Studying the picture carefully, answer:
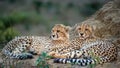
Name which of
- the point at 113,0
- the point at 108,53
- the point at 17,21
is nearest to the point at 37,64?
the point at 108,53

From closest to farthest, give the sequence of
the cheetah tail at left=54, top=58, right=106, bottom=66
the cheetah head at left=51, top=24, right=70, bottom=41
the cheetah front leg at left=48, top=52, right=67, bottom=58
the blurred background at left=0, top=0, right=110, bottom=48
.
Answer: the cheetah tail at left=54, top=58, right=106, bottom=66 → the cheetah front leg at left=48, top=52, right=67, bottom=58 → the cheetah head at left=51, top=24, right=70, bottom=41 → the blurred background at left=0, top=0, right=110, bottom=48

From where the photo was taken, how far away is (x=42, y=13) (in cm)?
1906

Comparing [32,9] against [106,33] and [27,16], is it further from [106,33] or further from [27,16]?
[106,33]

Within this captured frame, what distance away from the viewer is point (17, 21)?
1745 cm

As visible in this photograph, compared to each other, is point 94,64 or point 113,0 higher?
point 113,0

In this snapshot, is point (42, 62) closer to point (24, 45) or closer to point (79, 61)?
point (79, 61)

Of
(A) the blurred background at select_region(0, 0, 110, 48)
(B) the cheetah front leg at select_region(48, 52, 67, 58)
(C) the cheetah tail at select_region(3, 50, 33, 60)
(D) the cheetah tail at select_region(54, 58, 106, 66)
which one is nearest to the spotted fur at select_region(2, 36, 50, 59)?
(C) the cheetah tail at select_region(3, 50, 33, 60)

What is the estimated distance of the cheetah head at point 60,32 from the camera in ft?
36.0

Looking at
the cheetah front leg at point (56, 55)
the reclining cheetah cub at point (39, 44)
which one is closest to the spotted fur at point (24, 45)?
the reclining cheetah cub at point (39, 44)

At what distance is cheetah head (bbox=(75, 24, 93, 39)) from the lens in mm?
11055

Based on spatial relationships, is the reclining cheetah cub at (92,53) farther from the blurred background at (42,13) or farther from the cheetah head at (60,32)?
the blurred background at (42,13)

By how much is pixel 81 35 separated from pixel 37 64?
1.47m

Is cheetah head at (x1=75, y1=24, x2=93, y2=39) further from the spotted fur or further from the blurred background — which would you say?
the blurred background

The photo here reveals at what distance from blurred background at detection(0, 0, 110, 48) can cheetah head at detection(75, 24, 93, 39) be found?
5.03 metres
